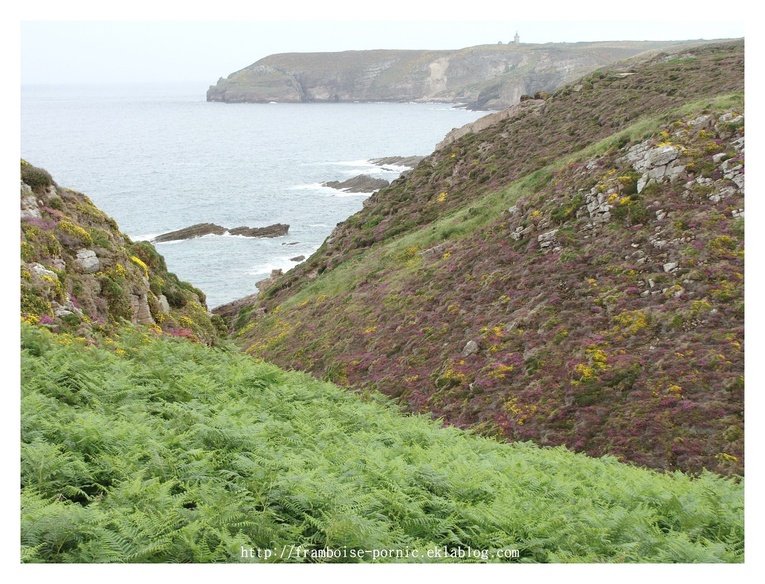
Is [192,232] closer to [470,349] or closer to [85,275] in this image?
[85,275]

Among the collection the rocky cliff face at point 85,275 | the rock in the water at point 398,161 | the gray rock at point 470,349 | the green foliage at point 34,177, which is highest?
the rock in the water at point 398,161

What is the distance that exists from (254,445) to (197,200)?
4166 inches

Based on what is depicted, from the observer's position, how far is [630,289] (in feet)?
88.6

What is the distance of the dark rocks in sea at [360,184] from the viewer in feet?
371

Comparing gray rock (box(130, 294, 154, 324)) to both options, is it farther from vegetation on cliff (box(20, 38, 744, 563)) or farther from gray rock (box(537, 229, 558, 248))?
gray rock (box(537, 229, 558, 248))

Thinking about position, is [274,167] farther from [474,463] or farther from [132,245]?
[474,463]

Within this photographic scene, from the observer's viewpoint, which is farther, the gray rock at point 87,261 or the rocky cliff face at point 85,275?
the gray rock at point 87,261

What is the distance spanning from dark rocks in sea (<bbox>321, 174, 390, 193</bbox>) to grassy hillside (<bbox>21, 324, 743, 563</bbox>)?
98.7 m

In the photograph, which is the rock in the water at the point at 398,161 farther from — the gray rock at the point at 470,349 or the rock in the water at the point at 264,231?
the gray rock at the point at 470,349

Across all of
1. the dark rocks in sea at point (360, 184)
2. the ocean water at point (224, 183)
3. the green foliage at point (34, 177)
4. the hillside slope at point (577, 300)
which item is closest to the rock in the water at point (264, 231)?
the ocean water at point (224, 183)

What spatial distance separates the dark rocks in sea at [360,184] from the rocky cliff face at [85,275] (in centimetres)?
8151

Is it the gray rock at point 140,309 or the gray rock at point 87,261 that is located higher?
the gray rock at point 87,261

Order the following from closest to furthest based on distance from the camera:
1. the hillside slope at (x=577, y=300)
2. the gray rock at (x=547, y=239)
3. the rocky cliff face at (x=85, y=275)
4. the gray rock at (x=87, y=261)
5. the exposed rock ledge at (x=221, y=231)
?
the rocky cliff face at (x=85, y=275) → the hillside slope at (x=577, y=300) → the gray rock at (x=87, y=261) → the gray rock at (x=547, y=239) → the exposed rock ledge at (x=221, y=231)

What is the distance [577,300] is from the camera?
28.2 meters
